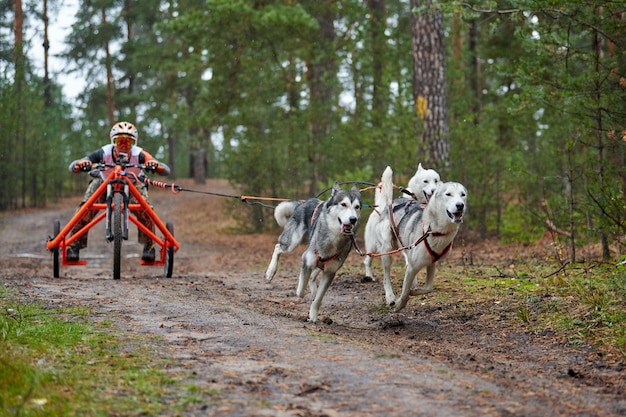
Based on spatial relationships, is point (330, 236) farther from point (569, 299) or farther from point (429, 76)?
point (429, 76)

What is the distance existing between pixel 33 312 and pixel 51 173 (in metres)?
29.4

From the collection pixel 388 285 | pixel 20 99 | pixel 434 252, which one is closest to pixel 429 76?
pixel 388 285

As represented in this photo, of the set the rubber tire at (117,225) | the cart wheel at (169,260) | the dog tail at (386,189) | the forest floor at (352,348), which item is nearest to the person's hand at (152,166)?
the rubber tire at (117,225)

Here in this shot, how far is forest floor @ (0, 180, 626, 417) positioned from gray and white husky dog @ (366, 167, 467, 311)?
0.46 meters

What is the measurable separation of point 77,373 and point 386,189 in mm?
4926

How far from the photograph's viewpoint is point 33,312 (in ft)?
23.2

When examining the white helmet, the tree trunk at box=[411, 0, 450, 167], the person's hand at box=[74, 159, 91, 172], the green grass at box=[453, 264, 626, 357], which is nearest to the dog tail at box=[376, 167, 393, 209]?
the green grass at box=[453, 264, 626, 357]

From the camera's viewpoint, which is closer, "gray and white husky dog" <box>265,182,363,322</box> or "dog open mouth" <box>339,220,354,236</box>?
"dog open mouth" <box>339,220,354,236</box>

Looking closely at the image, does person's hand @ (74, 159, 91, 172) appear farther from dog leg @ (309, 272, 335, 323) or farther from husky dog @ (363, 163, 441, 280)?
dog leg @ (309, 272, 335, 323)

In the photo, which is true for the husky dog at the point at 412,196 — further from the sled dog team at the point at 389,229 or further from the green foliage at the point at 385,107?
the green foliage at the point at 385,107

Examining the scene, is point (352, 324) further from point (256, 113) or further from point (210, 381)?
point (256, 113)

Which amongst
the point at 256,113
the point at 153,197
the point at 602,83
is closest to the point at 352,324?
the point at 602,83

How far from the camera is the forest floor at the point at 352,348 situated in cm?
430

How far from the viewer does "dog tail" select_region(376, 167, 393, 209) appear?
850 cm
